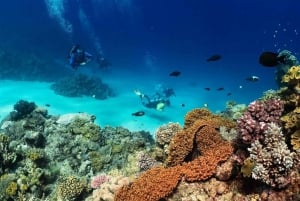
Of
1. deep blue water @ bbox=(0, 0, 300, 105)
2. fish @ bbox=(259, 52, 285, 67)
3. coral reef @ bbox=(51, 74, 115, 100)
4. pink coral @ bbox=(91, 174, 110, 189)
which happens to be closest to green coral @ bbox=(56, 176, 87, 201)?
pink coral @ bbox=(91, 174, 110, 189)

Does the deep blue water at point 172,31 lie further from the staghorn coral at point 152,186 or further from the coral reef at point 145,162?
the staghorn coral at point 152,186

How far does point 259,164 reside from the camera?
513cm

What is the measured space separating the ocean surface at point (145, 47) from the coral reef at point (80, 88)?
1.28 meters

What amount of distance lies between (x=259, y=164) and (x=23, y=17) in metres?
53.2

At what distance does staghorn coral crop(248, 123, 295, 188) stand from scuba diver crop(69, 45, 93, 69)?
7857 mm

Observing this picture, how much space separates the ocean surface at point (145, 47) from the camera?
1123 inches

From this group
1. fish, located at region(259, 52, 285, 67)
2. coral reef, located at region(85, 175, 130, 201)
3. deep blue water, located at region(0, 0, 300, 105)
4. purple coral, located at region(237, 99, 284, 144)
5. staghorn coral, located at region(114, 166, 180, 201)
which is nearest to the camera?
purple coral, located at region(237, 99, 284, 144)

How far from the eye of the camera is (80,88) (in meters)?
27.3

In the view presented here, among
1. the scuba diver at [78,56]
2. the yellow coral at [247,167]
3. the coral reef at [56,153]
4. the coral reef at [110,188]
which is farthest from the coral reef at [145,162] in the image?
the scuba diver at [78,56]

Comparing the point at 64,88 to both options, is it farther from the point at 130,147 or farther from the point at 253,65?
the point at 253,65

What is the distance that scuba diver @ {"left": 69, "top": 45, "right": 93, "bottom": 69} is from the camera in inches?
459

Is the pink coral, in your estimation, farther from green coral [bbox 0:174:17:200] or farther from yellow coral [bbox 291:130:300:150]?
yellow coral [bbox 291:130:300:150]

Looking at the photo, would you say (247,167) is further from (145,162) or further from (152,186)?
(145,162)

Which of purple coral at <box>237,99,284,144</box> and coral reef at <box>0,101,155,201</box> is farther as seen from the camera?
coral reef at <box>0,101,155,201</box>
